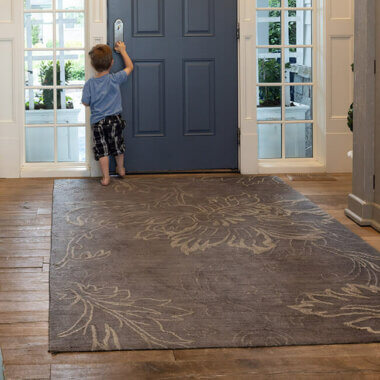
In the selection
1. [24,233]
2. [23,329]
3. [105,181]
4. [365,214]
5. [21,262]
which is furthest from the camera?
[105,181]

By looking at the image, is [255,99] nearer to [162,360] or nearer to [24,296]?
[24,296]

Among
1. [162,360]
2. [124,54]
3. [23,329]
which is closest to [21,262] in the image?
[23,329]

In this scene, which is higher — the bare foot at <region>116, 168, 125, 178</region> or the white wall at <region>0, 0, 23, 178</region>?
the white wall at <region>0, 0, 23, 178</region>

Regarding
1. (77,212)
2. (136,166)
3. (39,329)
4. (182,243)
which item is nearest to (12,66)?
(136,166)

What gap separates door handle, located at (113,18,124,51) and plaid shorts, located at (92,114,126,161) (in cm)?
60

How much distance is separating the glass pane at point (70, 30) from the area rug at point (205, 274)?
1.49m

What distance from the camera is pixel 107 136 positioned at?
18.4 ft

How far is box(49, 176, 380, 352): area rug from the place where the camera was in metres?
2.48

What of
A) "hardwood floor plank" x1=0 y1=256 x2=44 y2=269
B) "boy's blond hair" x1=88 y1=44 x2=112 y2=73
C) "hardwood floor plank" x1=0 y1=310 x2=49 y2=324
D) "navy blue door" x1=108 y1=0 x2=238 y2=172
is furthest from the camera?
"navy blue door" x1=108 y1=0 x2=238 y2=172

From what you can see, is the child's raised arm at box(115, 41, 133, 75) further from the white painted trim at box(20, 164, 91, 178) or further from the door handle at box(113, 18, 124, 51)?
the white painted trim at box(20, 164, 91, 178)

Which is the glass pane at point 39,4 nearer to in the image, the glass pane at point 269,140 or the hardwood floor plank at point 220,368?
the glass pane at point 269,140

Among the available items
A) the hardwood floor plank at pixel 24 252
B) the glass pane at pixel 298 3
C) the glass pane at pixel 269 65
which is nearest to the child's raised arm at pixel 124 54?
the glass pane at pixel 269 65

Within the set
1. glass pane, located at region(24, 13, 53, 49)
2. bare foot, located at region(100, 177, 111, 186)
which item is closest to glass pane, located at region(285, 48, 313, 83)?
bare foot, located at region(100, 177, 111, 186)

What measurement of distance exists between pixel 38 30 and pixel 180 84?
118 cm
